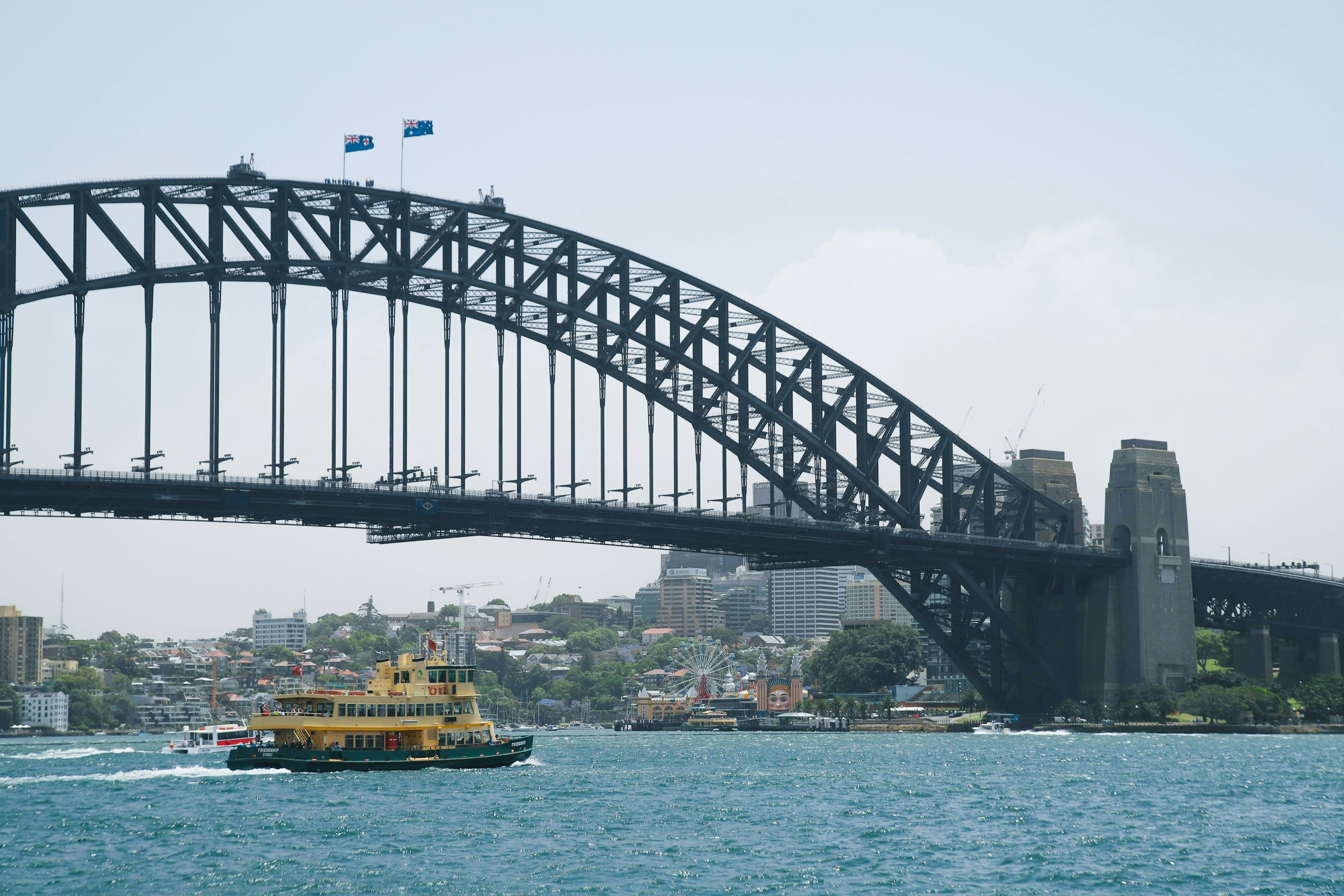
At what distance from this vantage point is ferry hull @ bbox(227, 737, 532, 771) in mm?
78812

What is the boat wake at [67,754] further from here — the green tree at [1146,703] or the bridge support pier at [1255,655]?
the bridge support pier at [1255,655]

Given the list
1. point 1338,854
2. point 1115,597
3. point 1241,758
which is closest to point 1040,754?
point 1241,758

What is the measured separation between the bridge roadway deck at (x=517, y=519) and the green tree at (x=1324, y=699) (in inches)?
874

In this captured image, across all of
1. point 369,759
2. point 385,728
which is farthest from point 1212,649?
point 369,759

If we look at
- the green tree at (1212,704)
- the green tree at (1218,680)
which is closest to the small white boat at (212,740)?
the green tree at (1212,704)

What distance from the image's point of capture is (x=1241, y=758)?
309 ft

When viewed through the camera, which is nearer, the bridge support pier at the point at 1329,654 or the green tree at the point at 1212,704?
the green tree at the point at 1212,704

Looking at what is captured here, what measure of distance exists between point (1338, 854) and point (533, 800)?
93.1 feet

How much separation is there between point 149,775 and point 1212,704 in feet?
260

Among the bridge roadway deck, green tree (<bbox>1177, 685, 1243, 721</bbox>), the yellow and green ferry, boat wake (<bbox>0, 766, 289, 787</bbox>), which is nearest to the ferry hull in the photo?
the yellow and green ferry

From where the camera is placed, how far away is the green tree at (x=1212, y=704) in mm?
127812

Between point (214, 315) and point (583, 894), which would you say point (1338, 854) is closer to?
point (583, 894)

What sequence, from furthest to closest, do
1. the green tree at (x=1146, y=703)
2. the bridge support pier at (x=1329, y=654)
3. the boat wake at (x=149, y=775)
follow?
the bridge support pier at (x=1329, y=654) < the green tree at (x=1146, y=703) < the boat wake at (x=149, y=775)

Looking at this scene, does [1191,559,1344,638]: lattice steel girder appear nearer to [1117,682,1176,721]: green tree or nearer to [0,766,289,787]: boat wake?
[1117,682,1176,721]: green tree
